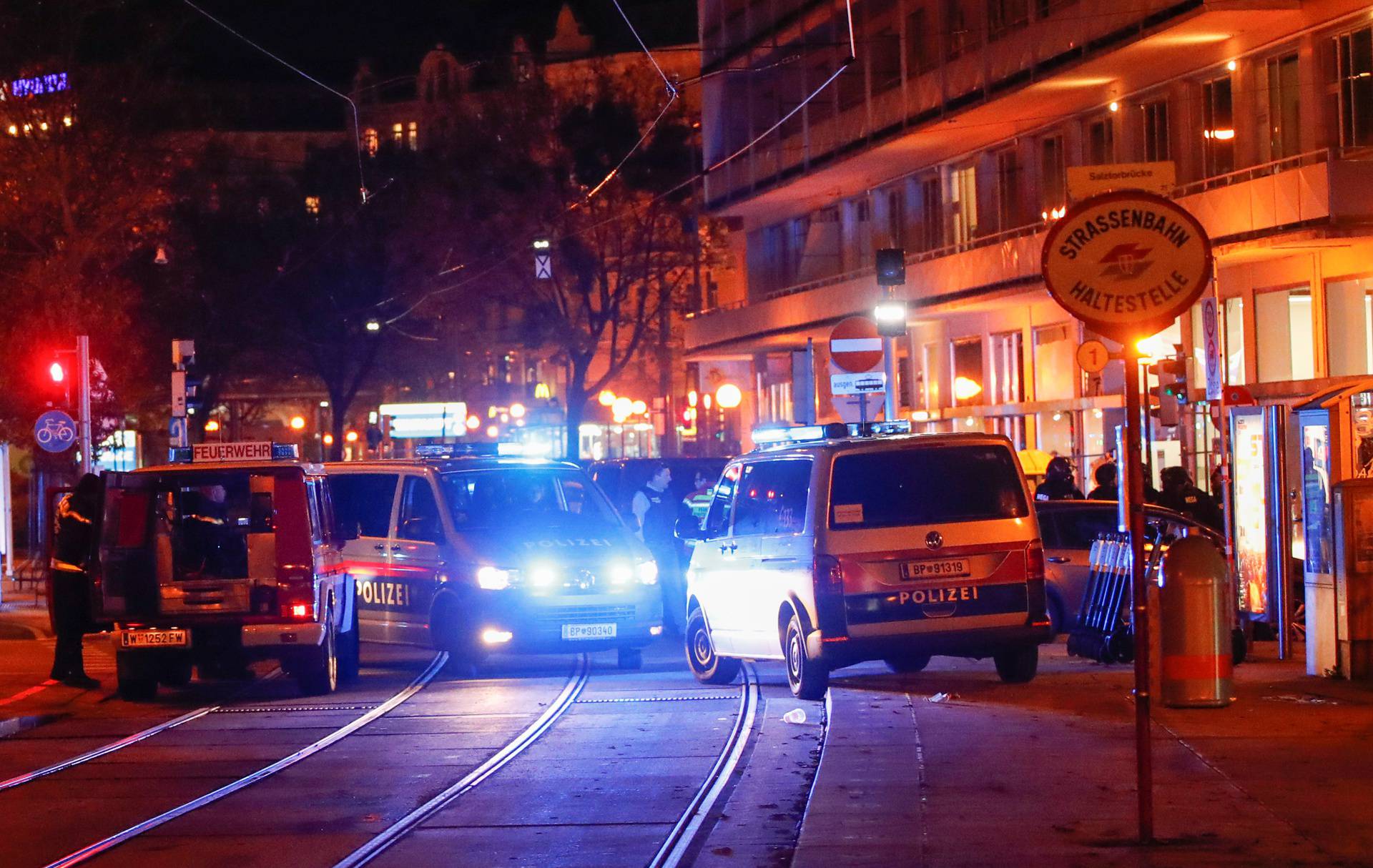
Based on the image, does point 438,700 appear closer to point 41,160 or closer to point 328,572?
point 328,572

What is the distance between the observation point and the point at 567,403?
2227 inches

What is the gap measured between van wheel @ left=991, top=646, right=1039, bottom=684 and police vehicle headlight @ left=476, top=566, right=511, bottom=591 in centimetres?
470

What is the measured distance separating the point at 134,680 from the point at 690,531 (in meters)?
4.94

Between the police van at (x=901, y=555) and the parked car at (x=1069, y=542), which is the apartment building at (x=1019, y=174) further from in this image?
the police van at (x=901, y=555)

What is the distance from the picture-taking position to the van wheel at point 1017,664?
1516 centimetres

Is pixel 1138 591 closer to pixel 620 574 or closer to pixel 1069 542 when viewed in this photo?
pixel 620 574

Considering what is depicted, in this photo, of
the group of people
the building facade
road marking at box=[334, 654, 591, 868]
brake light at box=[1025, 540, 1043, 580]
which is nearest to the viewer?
road marking at box=[334, 654, 591, 868]

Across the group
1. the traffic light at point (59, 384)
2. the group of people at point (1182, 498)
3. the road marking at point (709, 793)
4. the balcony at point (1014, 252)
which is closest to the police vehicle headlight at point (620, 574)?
the road marking at point (709, 793)

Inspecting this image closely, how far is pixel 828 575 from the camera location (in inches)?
555

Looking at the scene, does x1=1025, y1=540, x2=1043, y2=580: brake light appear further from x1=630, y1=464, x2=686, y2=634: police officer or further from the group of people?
x1=630, y1=464, x2=686, y2=634: police officer

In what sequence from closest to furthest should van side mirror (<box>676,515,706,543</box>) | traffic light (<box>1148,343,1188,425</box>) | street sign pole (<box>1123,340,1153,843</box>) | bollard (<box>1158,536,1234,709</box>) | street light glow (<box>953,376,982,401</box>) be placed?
street sign pole (<box>1123,340,1153,843</box>)
bollard (<box>1158,536,1234,709</box>)
van side mirror (<box>676,515,706,543</box>)
traffic light (<box>1148,343,1188,425</box>)
street light glow (<box>953,376,982,401</box>)

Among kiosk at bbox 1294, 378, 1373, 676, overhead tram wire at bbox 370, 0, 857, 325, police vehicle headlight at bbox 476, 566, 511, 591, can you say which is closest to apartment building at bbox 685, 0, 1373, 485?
overhead tram wire at bbox 370, 0, 857, 325

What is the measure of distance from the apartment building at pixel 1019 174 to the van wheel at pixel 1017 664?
738cm

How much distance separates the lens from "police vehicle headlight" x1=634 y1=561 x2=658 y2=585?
18.0 m
